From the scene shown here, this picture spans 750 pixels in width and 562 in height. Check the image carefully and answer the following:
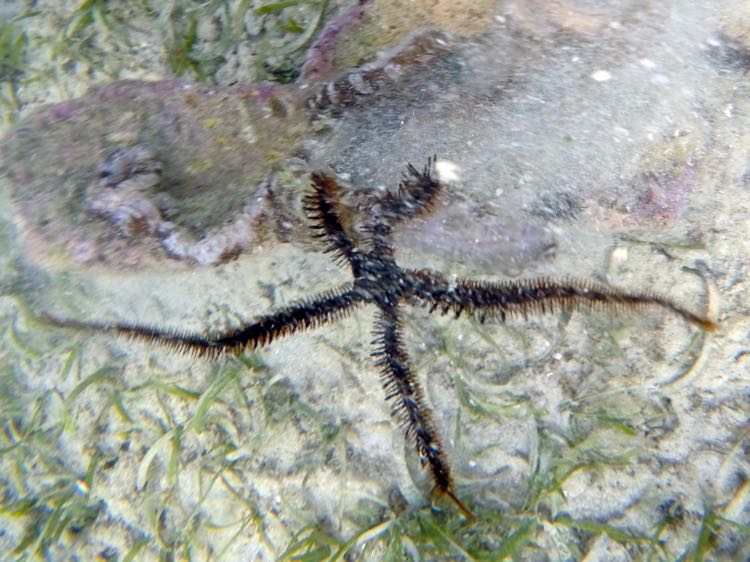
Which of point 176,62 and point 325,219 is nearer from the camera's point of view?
point 325,219

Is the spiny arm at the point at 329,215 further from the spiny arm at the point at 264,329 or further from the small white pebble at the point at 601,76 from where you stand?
the small white pebble at the point at 601,76

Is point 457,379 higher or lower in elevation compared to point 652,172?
lower

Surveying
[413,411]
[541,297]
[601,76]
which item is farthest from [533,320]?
[601,76]

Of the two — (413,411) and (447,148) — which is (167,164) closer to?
(447,148)

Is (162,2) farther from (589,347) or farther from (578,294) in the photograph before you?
(589,347)

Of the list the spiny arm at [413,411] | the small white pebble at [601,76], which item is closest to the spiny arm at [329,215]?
the spiny arm at [413,411]

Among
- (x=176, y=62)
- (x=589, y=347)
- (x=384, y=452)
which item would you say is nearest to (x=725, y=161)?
(x=589, y=347)

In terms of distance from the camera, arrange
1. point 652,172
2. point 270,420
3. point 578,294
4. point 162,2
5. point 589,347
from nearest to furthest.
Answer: point 578,294
point 652,172
point 589,347
point 270,420
point 162,2
